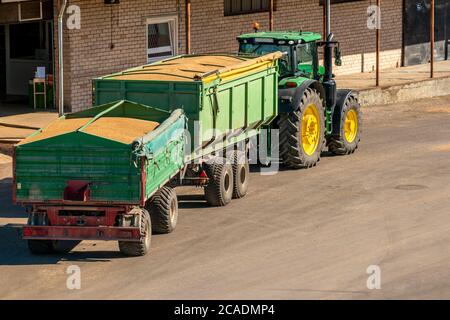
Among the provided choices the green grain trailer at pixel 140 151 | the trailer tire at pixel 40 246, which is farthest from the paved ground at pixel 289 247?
the green grain trailer at pixel 140 151

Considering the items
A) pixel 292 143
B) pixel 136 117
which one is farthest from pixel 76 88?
pixel 136 117

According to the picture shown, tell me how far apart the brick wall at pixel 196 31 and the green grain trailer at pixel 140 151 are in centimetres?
645

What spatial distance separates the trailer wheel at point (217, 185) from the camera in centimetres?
2066

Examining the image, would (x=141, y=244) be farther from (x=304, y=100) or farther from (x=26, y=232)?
(x=304, y=100)

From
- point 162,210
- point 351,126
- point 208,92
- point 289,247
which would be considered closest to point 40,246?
point 162,210

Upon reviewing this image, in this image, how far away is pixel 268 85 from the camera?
891 inches

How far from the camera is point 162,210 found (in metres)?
18.6

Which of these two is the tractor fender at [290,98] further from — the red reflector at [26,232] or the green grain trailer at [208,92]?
the red reflector at [26,232]

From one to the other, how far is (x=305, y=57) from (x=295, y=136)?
1792 millimetres

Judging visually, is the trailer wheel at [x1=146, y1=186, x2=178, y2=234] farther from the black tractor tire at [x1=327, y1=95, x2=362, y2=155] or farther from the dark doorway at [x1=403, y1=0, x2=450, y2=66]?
the dark doorway at [x1=403, y1=0, x2=450, y2=66]

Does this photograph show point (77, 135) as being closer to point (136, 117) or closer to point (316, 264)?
point (136, 117)

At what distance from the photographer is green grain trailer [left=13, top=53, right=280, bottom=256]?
1714 centimetres

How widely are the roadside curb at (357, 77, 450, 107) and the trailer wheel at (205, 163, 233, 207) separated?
1239cm

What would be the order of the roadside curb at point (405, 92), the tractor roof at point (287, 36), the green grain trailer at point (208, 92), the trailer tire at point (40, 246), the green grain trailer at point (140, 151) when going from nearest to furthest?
1. the green grain trailer at point (140, 151)
2. the trailer tire at point (40, 246)
3. the green grain trailer at point (208, 92)
4. the tractor roof at point (287, 36)
5. the roadside curb at point (405, 92)
